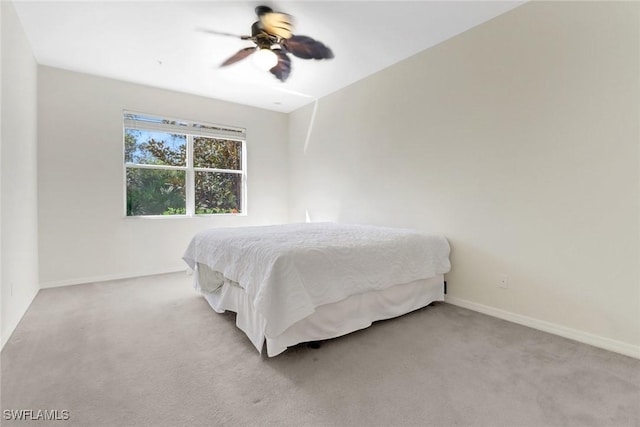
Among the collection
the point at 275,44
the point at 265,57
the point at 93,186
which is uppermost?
the point at 275,44

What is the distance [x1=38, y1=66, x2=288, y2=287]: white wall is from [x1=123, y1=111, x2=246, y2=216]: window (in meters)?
0.14

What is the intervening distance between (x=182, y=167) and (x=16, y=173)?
2.01m

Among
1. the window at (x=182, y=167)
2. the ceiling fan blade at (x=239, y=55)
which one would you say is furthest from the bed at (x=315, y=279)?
the ceiling fan blade at (x=239, y=55)

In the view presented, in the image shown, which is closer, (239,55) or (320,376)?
(320,376)

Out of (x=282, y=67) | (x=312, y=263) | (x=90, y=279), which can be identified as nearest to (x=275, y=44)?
(x=282, y=67)

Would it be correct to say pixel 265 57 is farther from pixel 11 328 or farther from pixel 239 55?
pixel 11 328

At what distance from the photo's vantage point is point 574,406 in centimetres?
146

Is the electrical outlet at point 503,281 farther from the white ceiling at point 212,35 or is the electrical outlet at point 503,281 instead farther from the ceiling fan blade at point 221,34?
the ceiling fan blade at point 221,34

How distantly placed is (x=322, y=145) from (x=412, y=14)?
7.69 ft

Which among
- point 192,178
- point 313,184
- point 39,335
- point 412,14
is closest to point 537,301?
point 412,14

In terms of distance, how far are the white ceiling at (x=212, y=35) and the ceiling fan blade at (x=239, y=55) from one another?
0.18 ft

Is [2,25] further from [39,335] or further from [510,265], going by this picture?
[510,265]

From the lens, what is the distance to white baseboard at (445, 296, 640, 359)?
6.52 ft

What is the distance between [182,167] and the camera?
4.43 metres
